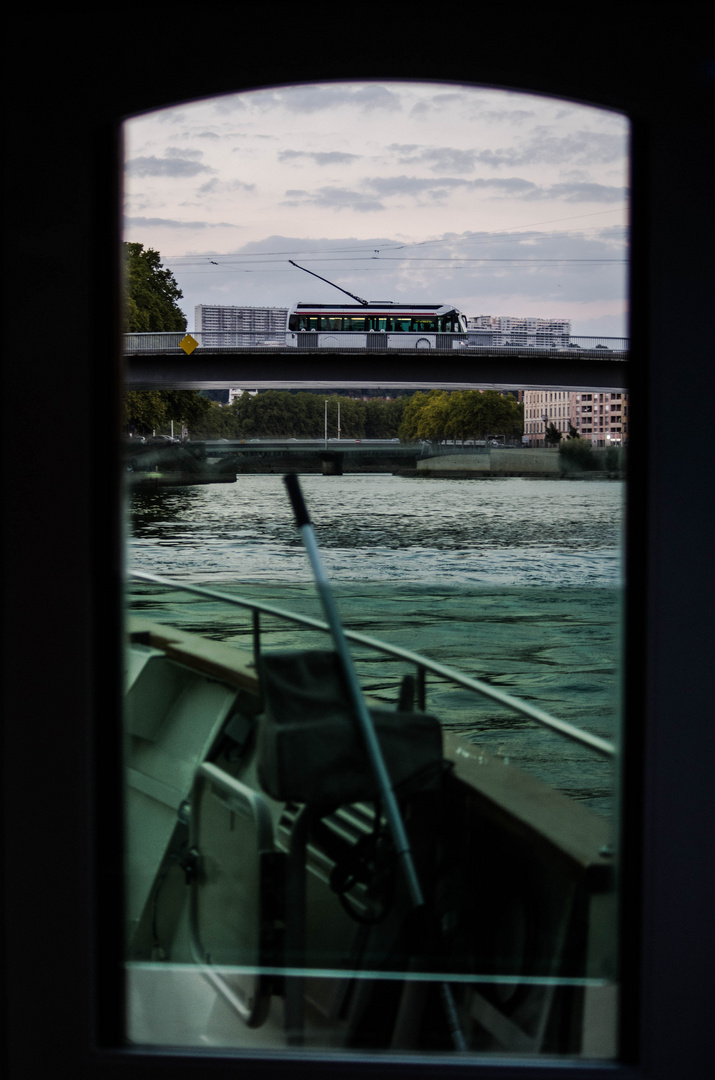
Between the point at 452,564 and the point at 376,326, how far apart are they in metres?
16.9

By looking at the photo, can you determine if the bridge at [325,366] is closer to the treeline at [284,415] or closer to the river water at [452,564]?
the treeline at [284,415]

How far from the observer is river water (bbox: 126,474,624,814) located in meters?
16.4

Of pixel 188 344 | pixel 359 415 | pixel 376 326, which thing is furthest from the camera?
pixel 376 326

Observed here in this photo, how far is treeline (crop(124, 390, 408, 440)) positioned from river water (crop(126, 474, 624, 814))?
48.0 inches

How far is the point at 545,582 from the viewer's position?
79.2ft

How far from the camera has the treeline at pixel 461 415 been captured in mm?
30969

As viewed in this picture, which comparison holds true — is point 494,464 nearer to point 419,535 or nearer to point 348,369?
point 419,535

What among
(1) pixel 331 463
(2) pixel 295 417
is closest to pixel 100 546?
(1) pixel 331 463

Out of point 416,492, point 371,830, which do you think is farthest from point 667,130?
point 416,492

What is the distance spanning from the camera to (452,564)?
2655 cm

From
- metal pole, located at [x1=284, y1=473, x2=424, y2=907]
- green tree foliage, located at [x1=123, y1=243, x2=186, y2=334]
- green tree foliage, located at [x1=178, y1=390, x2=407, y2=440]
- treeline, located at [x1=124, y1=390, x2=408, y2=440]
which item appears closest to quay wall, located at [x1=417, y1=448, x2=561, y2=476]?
green tree foliage, located at [x1=178, y1=390, x2=407, y2=440]

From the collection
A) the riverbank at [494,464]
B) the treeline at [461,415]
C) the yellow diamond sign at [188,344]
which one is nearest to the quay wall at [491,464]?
the riverbank at [494,464]

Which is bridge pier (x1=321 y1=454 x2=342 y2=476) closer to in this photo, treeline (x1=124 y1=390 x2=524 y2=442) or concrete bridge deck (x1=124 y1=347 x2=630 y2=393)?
treeline (x1=124 y1=390 x2=524 y2=442)

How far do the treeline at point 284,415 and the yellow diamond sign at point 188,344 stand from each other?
4.20ft
